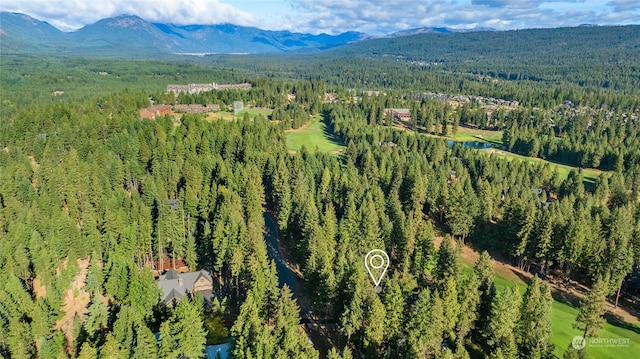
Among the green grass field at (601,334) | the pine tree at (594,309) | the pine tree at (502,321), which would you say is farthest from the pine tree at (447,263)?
the pine tree at (594,309)

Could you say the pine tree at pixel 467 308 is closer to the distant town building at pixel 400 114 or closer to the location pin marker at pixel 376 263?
the location pin marker at pixel 376 263

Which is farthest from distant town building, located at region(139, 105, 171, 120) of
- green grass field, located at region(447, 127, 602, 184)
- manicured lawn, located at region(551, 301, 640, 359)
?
manicured lawn, located at region(551, 301, 640, 359)

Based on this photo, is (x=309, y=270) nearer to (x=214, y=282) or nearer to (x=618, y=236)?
(x=214, y=282)

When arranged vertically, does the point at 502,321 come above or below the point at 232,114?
below

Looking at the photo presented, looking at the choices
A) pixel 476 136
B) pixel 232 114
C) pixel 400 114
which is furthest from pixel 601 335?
pixel 400 114

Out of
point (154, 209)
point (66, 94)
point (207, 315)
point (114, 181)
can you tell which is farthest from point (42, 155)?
point (66, 94)

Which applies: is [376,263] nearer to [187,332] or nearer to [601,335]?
[601,335]
